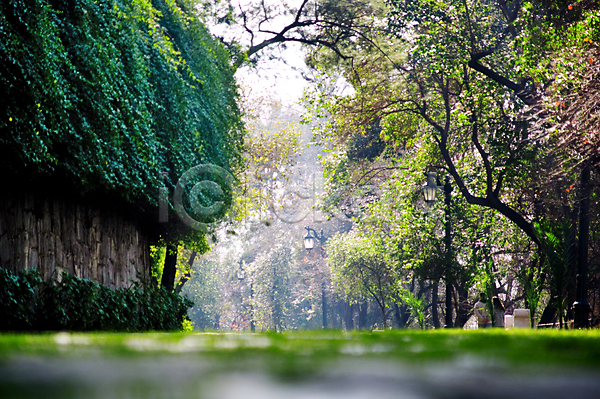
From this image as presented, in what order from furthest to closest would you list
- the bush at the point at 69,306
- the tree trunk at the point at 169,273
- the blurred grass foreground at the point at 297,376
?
the tree trunk at the point at 169,273 → the bush at the point at 69,306 → the blurred grass foreground at the point at 297,376

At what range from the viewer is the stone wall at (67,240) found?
7648 millimetres

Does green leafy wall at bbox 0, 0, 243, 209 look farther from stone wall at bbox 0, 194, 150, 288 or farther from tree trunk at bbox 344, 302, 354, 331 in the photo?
tree trunk at bbox 344, 302, 354, 331

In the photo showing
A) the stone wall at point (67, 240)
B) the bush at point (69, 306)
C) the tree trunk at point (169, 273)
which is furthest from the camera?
the tree trunk at point (169, 273)

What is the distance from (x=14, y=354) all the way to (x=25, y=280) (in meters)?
6.48

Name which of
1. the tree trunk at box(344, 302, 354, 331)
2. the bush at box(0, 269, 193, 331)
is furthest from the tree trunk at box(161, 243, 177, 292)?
Answer: the tree trunk at box(344, 302, 354, 331)

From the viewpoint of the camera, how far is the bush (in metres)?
6.71

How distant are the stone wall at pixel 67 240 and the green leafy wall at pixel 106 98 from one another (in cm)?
42

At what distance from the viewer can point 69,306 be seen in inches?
320

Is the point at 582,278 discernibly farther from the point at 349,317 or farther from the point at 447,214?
the point at 349,317

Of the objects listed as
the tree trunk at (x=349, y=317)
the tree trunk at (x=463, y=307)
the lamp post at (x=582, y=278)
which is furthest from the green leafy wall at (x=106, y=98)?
the tree trunk at (x=349, y=317)

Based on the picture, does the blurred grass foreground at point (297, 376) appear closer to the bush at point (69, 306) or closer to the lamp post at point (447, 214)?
the bush at point (69, 306)

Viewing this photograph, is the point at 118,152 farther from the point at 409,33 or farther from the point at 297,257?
the point at 297,257

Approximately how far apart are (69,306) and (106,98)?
327 centimetres

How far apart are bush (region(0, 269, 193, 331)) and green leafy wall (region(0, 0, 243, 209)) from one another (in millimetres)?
1470
